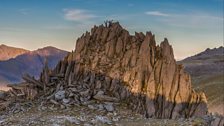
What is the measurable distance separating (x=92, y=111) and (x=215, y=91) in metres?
110

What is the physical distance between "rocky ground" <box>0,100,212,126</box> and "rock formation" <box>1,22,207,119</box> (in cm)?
129

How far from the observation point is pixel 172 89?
157 ft

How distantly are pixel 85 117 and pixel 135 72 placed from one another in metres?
9.55

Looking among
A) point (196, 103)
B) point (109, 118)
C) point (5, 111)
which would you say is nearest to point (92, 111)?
point (109, 118)

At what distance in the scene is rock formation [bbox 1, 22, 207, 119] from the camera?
45219 millimetres

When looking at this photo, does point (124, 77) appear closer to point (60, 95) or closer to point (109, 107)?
Result: point (109, 107)

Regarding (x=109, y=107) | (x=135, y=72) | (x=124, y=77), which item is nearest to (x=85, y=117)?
(x=109, y=107)

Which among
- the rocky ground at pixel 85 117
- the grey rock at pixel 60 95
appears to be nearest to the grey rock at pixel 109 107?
the rocky ground at pixel 85 117

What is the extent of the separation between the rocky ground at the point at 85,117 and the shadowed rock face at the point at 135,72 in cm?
222

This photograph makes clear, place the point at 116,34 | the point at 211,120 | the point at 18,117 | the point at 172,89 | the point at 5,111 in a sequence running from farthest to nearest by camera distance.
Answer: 1. the point at 116,34
2. the point at 172,89
3. the point at 5,111
4. the point at 18,117
5. the point at 211,120

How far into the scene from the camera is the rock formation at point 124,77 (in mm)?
45219

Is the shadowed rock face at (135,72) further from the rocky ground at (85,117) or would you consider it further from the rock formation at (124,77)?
the rocky ground at (85,117)

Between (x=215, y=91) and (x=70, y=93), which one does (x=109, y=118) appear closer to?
(x=70, y=93)

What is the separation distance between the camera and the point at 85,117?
39.7m
